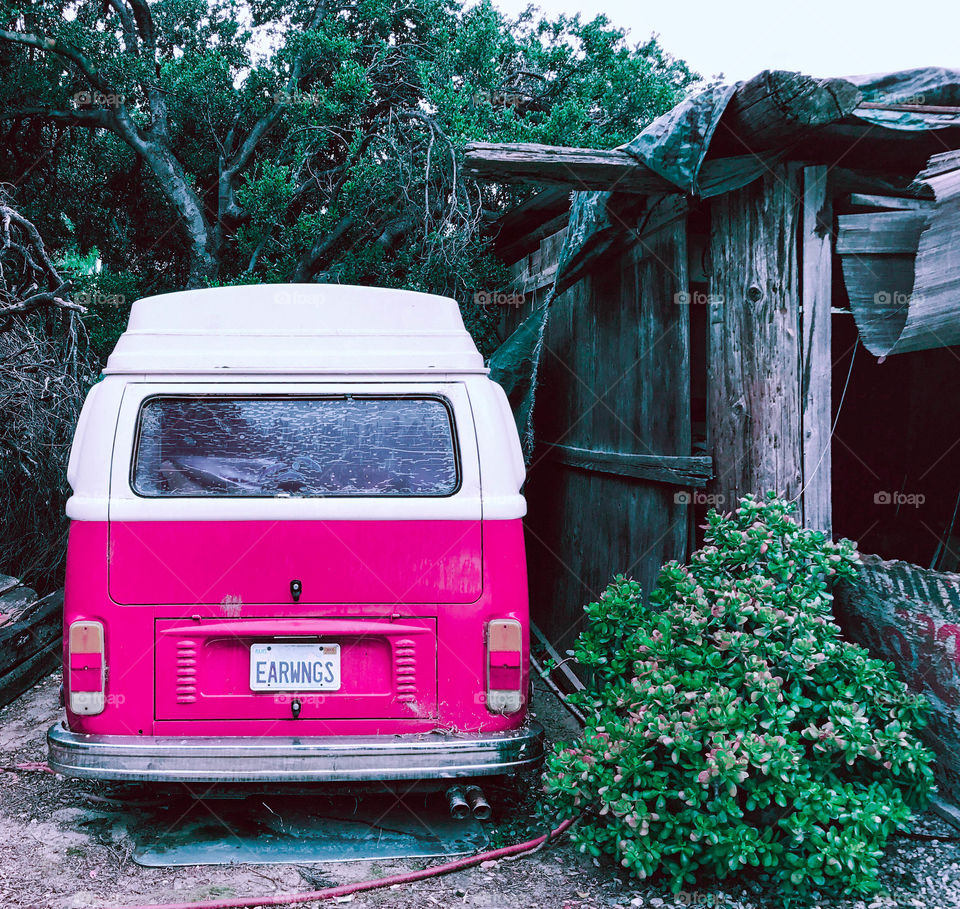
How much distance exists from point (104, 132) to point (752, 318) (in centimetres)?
994

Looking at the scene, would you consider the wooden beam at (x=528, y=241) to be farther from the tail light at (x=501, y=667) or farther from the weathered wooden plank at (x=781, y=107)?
the tail light at (x=501, y=667)

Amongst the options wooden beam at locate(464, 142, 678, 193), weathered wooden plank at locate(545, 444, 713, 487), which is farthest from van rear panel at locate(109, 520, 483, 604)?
wooden beam at locate(464, 142, 678, 193)

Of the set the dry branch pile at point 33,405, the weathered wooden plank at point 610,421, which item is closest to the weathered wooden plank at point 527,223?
the weathered wooden plank at point 610,421

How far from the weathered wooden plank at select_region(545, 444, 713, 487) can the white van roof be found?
4.79 feet

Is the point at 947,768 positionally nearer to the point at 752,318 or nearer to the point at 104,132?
the point at 752,318

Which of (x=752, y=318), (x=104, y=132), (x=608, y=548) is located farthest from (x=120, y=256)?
(x=752, y=318)

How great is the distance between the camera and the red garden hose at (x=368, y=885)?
3.06 metres

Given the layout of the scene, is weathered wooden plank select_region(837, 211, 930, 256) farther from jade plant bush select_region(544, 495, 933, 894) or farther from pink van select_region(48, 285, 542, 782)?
pink van select_region(48, 285, 542, 782)

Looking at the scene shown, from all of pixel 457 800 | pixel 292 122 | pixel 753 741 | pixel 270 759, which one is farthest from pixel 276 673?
pixel 292 122

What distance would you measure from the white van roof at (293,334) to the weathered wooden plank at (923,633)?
2.02 meters

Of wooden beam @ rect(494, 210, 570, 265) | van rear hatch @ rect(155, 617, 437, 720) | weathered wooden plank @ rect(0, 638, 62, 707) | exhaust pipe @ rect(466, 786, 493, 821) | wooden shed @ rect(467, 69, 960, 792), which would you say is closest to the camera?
exhaust pipe @ rect(466, 786, 493, 821)

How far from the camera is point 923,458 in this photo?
6.55 meters

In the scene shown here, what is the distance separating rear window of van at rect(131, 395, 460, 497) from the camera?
3447 mm

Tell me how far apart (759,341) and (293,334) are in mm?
2269
